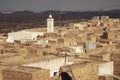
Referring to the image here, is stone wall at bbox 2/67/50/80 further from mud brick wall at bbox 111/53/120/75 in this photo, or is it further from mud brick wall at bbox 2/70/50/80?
mud brick wall at bbox 111/53/120/75

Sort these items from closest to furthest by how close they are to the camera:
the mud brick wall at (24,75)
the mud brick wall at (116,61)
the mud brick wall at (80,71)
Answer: the mud brick wall at (24,75) < the mud brick wall at (80,71) < the mud brick wall at (116,61)

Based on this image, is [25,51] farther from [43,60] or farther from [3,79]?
[3,79]

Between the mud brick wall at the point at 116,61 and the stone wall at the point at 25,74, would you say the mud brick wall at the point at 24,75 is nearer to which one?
the stone wall at the point at 25,74

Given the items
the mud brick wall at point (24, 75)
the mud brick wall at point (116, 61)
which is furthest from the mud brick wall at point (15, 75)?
the mud brick wall at point (116, 61)

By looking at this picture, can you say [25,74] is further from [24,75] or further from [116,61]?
[116,61]

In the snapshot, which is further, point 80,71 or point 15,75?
point 80,71

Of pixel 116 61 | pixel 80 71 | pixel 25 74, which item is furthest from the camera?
pixel 116 61

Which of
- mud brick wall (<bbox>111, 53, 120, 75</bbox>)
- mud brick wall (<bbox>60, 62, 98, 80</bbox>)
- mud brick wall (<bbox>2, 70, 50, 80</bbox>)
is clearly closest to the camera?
mud brick wall (<bbox>2, 70, 50, 80</bbox>)

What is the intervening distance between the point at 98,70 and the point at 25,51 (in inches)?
209

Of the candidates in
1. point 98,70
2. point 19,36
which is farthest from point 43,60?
point 19,36

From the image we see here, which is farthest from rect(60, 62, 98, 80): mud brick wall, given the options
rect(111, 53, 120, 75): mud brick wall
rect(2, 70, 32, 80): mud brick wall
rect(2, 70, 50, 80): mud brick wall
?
rect(111, 53, 120, 75): mud brick wall

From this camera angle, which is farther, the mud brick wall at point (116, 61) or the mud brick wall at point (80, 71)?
the mud brick wall at point (116, 61)

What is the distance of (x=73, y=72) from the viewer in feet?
32.2

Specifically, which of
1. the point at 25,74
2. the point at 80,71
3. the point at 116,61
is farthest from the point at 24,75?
the point at 116,61
